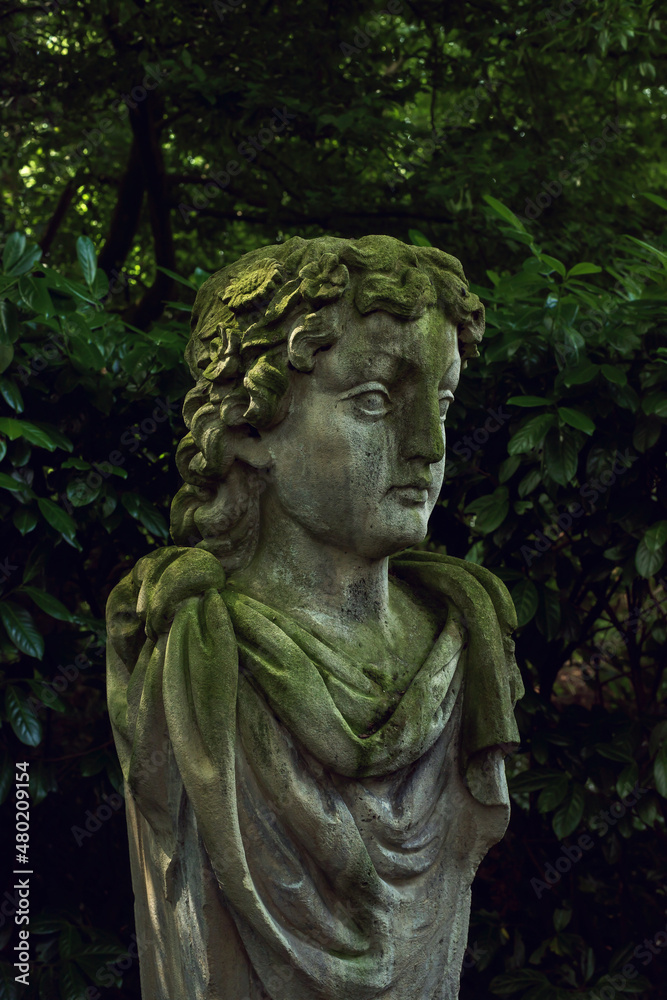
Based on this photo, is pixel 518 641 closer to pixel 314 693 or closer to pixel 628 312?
pixel 628 312

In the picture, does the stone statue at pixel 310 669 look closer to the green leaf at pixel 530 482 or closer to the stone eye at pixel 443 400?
the stone eye at pixel 443 400

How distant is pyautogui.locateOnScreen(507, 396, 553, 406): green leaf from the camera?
12.5 ft

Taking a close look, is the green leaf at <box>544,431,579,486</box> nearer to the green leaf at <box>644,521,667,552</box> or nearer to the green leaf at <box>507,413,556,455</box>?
the green leaf at <box>507,413,556,455</box>

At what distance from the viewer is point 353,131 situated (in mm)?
5828

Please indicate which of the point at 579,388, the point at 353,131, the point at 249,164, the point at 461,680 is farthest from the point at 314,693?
the point at 249,164

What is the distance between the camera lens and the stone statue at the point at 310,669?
2293 millimetres

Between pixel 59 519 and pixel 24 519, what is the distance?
0.12 meters

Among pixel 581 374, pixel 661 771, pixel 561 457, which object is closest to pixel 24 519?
pixel 561 457

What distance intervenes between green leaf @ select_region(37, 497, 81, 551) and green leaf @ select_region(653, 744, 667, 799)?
7.03 feet

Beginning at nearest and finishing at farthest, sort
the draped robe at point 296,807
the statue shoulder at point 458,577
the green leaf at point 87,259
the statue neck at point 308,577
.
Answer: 1. the draped robe at point 296,807
2. the statue neck at point 308,577
3. the statue shoulder at point 458,577
4. the green leaf at point 87,259

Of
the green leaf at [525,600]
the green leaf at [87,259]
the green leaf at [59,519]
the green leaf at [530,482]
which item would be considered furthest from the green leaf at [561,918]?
the green leaf at [87,259]

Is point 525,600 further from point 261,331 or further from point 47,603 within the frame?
point 261,331

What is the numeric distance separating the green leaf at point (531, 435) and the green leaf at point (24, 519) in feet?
5.34

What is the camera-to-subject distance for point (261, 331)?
245 cm
